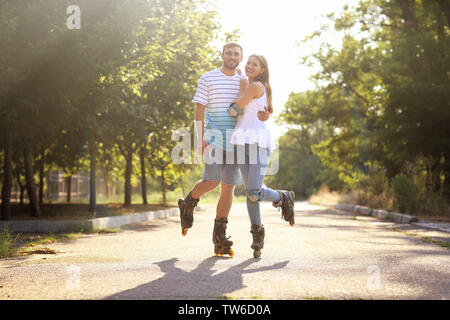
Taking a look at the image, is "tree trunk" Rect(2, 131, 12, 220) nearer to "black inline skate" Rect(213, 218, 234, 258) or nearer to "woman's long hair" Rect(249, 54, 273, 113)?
"black inline skate" Rect(213, 218, 234, 258)

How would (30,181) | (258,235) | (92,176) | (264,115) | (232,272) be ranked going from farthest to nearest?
1. (92,176)
2. (30,181)
3. (258,235)
4. (264,115)
5. (232,272)

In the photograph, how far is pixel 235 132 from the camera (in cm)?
626

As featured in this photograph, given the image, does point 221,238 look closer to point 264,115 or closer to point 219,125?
point 219,125

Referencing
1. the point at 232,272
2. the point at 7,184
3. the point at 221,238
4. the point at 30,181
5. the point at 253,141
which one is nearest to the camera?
the point at 232,272

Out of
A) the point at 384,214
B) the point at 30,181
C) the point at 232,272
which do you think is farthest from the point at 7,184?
the point at 384,214

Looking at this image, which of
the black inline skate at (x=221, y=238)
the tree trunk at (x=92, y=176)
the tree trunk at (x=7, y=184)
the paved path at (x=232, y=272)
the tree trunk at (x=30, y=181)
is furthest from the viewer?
the tree trunk at (x=92, y=176)

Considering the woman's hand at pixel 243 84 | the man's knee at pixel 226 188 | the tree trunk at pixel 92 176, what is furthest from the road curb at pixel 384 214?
the woman's hand at pixel 243 84

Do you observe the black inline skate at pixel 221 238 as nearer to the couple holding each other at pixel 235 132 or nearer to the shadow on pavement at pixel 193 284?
the couple holding each other at pixel 235 132

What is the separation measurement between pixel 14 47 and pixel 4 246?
511cm

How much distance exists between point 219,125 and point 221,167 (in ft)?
1.58

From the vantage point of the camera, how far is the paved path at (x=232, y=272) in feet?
14.6

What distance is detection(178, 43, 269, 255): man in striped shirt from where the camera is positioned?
20.7ft

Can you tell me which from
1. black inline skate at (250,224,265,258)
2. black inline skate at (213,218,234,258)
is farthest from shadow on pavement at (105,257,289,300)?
black inline skate at (213,218,234,258)

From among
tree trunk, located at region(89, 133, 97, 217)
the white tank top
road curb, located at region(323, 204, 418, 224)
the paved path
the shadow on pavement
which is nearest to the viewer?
the shadow on pavement
